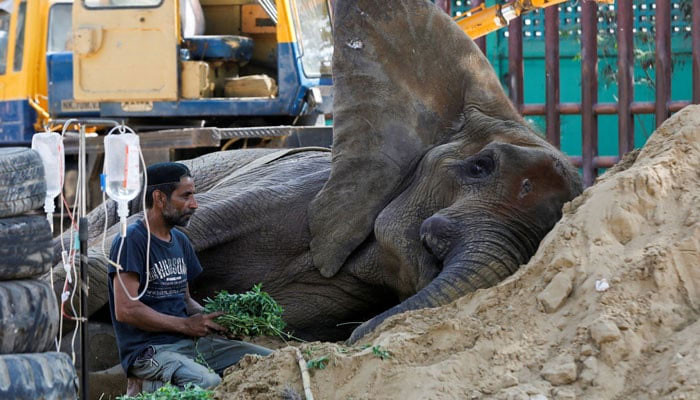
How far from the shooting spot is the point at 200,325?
6.46 m

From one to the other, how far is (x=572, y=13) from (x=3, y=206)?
39.1 ft

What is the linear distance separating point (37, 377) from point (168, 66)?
8.53m

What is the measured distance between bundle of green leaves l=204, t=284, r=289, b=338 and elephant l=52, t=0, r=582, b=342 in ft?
2.86

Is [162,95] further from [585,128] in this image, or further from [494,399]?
[494,399]

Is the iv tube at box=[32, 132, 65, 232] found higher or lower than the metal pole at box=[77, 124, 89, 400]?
higher

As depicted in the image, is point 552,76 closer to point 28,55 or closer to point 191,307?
point 28,55

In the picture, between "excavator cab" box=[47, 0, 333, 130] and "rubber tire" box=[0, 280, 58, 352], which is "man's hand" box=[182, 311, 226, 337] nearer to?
"rubber tire" box=[0, 280, 58, 352]

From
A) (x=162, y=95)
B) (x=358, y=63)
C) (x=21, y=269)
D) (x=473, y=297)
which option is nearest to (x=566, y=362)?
(x=473, y=297)

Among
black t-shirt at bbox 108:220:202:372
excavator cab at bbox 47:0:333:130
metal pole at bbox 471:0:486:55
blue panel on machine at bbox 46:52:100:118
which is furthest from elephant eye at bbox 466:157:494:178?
metal pole at bbox 471:0:486:55

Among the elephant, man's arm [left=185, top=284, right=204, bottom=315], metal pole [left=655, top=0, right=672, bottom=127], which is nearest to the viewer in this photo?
man's arm [left=185, top=284, right=204, bottom=315]

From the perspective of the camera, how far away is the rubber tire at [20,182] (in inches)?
193

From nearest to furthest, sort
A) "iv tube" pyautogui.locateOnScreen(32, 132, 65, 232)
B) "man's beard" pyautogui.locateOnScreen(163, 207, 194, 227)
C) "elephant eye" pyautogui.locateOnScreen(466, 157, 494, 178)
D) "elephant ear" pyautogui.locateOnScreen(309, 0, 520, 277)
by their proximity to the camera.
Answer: "iv tube" pyautogui.locateOnScreen(32, 132, 65, 232) < "man's beard" pyautogui.locateOnScreen(163, 207, 194, 227) < "elephant eye" pyautogui.locateOnScreen(466, 157, 494, 178) < "elephant ear" pyautogui.locateOnScreen(309, 0, 520, 277)

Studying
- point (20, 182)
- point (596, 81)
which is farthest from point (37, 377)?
point (596, 81)

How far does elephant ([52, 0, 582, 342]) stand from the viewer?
295 inches
